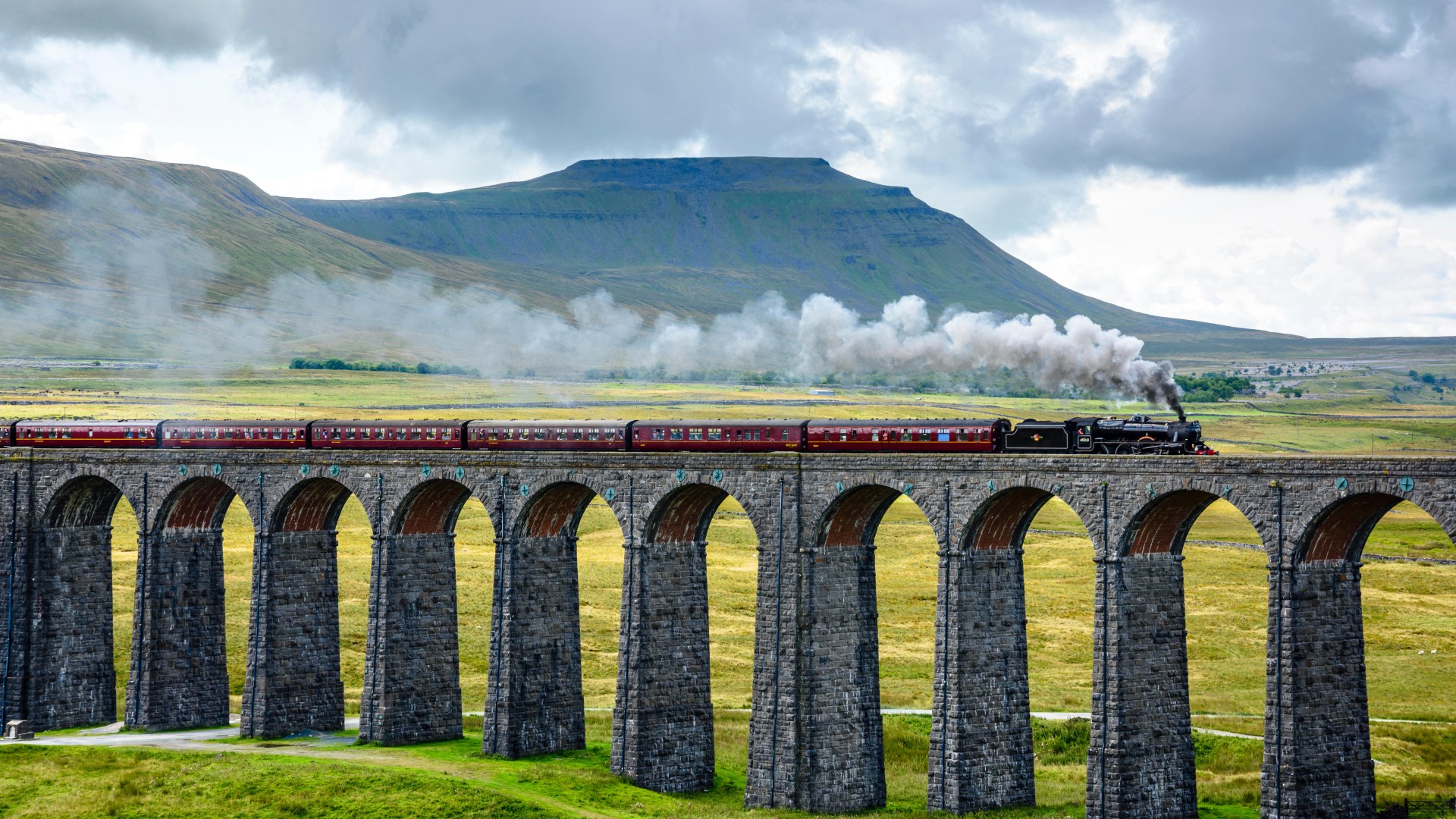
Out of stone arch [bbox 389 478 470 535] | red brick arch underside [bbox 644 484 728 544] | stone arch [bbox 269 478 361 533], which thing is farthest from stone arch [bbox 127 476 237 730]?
red brick arch underside [bbox 644 484 728 544]

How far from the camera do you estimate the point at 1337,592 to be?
44531mm

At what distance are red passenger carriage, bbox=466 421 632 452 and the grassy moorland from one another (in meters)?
12.4

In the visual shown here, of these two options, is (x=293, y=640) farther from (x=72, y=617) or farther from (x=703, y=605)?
(x=703, y=605)

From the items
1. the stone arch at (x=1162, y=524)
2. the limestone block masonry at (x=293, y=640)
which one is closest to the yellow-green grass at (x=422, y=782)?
the limestone block masonry at (x=293, y=640)

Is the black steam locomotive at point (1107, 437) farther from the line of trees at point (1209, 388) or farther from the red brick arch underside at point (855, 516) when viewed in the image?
the line of trees at point (1209, 388)

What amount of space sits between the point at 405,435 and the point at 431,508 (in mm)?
4400

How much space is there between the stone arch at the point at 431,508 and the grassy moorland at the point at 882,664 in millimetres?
8980

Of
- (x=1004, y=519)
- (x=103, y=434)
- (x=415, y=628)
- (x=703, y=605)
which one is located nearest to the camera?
(x=1004, y=519)

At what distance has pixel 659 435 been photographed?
204 feet

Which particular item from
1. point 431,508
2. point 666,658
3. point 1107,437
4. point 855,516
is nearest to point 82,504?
point 431,508

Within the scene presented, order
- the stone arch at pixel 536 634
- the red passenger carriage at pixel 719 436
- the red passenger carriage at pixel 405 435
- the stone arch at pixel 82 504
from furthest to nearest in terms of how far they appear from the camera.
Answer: the stone arch at pixel 82 504, the red passenger carriage at pixel 405 435, the stone arch at pixel 536 634, the red passenger carriage at pixel 719 436

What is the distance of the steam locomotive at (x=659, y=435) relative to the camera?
2060 inches

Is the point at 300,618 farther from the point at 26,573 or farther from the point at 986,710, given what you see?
the point at 986,710

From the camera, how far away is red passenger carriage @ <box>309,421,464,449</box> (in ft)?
224
